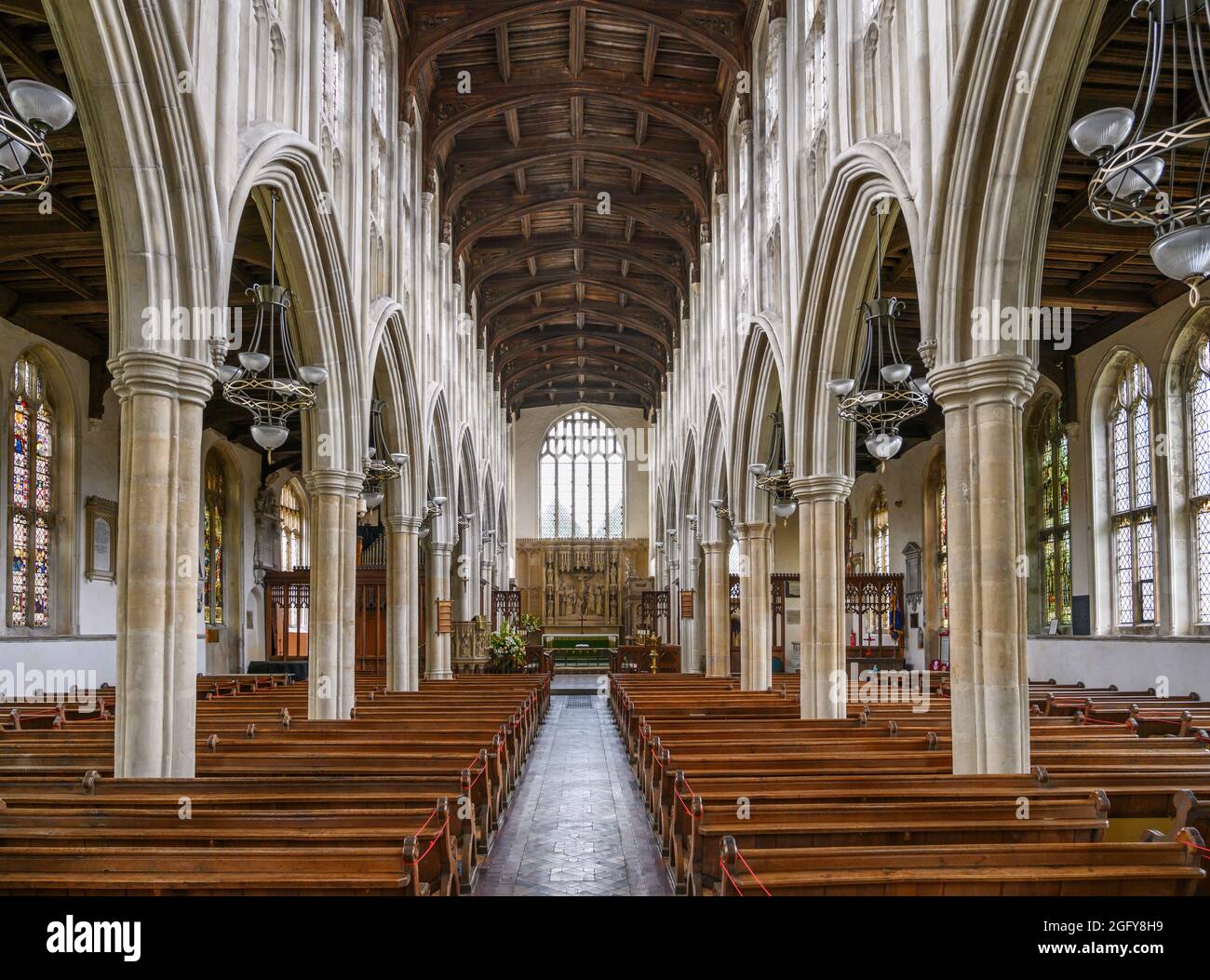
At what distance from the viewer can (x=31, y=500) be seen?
Result: 1555 cm

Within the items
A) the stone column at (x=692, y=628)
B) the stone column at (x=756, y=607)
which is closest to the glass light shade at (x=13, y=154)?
the stone column at (x=756, y=607)

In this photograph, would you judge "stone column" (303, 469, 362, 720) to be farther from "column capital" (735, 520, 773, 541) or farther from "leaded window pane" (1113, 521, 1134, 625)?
"leaded window pane" (1113, 521, 1134, 625)

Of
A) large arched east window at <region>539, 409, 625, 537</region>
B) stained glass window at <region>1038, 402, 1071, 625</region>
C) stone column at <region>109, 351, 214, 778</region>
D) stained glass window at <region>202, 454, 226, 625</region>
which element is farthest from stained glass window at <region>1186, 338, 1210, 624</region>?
large arched east window at <region>539, 409, 625, 537</region>

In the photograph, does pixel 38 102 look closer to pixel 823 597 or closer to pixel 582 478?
pixel 823 597

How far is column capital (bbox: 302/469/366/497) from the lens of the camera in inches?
470

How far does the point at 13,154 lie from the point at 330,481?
697 cm

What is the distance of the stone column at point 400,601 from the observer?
15.9m

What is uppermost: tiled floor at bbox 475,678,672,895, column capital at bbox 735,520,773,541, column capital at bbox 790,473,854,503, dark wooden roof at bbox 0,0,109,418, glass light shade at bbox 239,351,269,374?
dark wooden roof at bbox 0,0,109,418

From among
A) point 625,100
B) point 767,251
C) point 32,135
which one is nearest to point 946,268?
point 32,135

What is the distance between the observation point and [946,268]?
7543mm

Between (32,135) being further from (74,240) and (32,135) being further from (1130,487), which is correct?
(1130,487)

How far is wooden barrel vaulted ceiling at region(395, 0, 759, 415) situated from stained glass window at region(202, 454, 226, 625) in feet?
24.8

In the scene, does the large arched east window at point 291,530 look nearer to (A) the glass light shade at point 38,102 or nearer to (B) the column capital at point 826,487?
(B) the column capital at point 826,487

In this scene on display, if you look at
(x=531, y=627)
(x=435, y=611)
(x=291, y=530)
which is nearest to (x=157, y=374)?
(x=435, y=611)
